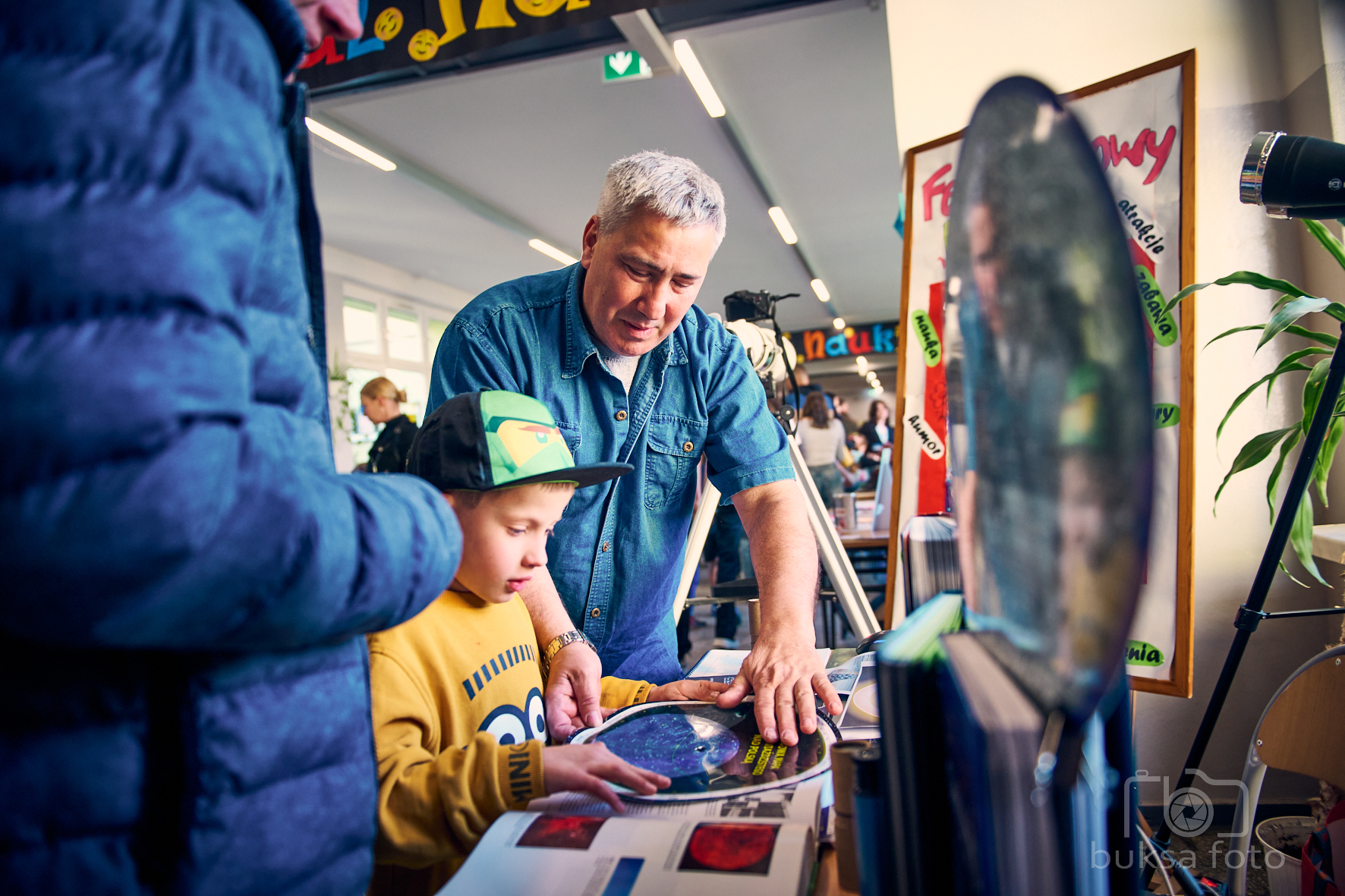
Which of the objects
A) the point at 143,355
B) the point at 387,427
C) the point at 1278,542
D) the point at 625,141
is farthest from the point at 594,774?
the point at 625,141

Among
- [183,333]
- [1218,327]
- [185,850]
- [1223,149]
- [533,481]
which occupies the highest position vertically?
[1223,149]

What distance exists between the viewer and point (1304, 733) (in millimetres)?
1161

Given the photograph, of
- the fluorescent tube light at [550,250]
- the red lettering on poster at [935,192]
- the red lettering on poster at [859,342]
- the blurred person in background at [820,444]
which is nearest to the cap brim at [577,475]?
the red lettering on poster at [935,192]

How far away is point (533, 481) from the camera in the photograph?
0.79 metres

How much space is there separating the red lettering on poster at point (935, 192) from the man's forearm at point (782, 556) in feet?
3.68

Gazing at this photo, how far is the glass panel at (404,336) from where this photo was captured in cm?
864

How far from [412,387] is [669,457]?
8.51 meters

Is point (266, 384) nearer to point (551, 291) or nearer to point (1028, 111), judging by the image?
point (1028, 111)

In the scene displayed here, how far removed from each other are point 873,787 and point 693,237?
96 centimetres

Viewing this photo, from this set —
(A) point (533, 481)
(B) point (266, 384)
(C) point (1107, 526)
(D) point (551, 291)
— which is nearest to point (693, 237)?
(D) point (551, 291)

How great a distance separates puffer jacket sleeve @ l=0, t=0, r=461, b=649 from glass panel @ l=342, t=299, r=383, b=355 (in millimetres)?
8183

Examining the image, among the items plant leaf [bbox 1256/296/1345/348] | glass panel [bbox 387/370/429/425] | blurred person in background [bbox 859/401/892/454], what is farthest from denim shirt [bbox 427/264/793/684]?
glass panel [bbox 387/370/429/425]

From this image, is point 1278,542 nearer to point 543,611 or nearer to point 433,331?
point 543,611

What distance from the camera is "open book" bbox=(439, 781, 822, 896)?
1.57 ft
